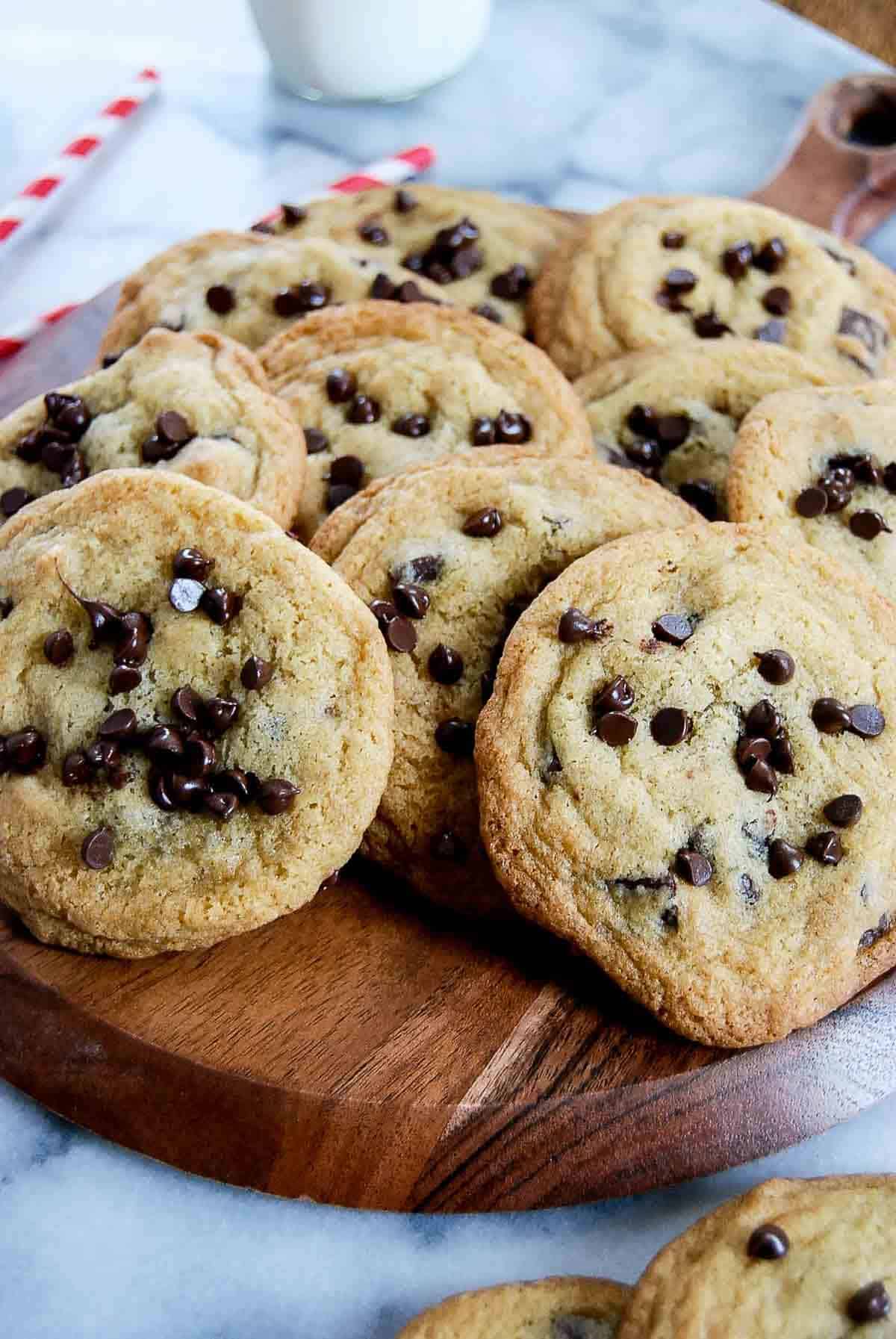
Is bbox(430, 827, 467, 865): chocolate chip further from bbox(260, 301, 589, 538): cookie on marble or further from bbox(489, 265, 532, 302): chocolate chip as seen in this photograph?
bbox(489, 265, 532, 302): chocolate chip

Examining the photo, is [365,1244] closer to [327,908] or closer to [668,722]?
→ [327,908]

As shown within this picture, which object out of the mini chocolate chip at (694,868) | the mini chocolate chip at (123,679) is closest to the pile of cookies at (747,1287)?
the mini chocolate chip at (694,868)

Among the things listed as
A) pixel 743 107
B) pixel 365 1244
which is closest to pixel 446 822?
pixel 365 1244

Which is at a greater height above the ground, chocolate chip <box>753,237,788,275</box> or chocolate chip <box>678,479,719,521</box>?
chocolate chip <box>753,237,788,275</box>

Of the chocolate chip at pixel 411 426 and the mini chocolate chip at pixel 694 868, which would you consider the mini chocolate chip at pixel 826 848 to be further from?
the chocolate chip at pixel 411 426

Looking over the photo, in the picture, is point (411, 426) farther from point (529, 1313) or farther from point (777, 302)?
point (529, 1313)

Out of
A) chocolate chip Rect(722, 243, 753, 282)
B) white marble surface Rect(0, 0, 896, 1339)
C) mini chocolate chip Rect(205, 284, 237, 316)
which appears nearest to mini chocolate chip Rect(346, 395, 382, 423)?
mini chocolate chip Rect(205, 284, 237, 316)
